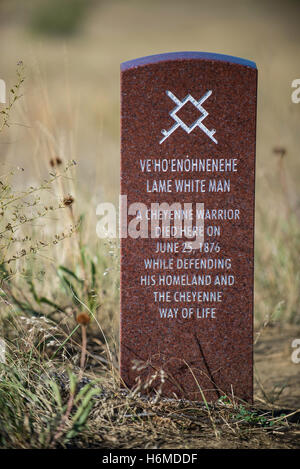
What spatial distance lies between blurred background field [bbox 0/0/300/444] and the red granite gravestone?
25cm

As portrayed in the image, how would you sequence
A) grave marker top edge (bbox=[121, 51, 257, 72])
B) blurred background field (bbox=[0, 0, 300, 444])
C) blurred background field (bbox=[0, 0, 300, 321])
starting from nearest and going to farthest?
grave marker top edge (bbox=[121, 51, 257, 72]) → blurred background field (bbox=[0, 0, 300, 444]) → blurred background field (bbox=[0, 0, 300, 321])

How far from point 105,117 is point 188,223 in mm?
10240

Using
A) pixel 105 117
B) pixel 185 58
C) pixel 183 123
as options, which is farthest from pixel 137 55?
pixel 183 123

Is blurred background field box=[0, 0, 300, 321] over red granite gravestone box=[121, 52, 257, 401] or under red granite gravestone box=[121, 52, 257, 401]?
over

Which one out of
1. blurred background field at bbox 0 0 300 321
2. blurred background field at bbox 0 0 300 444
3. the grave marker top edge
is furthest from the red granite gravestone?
blurred background field at bbox 0 0 300 321

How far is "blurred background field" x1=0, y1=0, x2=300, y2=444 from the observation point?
10.5 feet

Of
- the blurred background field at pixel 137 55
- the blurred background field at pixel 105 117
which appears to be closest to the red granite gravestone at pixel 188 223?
the blurred background field at pixel 105 117

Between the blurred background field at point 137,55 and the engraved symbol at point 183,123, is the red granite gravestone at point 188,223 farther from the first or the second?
the blurred background field at point 137,55

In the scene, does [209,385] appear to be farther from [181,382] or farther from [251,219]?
[251,219]

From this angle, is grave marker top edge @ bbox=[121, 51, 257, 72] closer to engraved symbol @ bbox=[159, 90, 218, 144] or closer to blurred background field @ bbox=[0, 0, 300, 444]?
engraved symbol @ bbox=[159, 90, 218, 144]

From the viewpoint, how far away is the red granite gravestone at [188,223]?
2.43 m

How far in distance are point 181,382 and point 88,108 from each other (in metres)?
13.1

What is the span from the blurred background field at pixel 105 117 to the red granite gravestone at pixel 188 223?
25 centimetres

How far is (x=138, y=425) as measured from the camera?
7.11 feet
